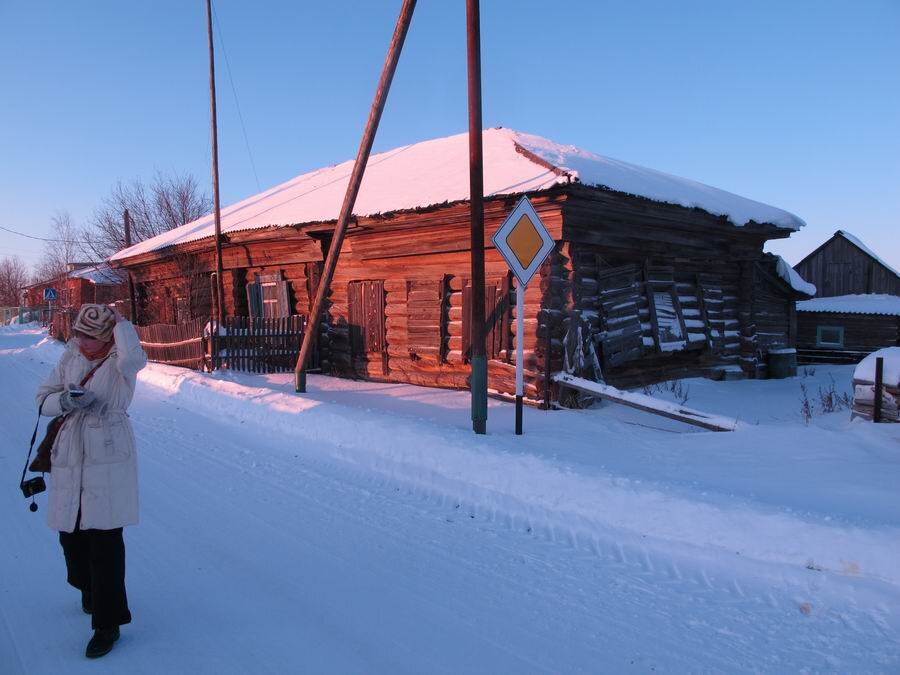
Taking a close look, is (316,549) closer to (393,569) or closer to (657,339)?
(393,569)

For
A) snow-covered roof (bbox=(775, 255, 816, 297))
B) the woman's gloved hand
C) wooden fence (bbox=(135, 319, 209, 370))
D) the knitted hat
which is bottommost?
wooden fence (bbox=(135, 319, 209, 370))

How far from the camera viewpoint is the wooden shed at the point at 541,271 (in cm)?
943

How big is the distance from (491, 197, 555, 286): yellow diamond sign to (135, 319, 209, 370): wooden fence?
Result: 8796 millimetres

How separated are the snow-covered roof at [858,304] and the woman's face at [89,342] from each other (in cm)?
2926

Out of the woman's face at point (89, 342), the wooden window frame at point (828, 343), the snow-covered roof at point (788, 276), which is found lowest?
the wooden window frame at point (828, 343)

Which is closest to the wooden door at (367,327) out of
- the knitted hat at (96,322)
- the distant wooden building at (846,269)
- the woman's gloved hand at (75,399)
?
the knitted hat at (96,322)

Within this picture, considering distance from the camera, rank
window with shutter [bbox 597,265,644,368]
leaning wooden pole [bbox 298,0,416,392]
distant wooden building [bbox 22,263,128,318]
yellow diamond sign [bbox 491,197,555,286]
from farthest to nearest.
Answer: distant wooden building [bbox 22,263,128,318]
window with shutter [bbox 597,265,644,368]
leaning wooden pole [bbox 298,0,416,392]
yellow diamond sign [bbox 491,197,555,286]

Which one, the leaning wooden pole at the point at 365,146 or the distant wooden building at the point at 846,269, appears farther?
the distant wooden building at the point at 846,269

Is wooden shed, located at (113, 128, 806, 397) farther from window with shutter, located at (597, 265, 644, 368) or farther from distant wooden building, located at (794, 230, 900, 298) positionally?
distant wooden building, located at (794, 230, 900, 298)

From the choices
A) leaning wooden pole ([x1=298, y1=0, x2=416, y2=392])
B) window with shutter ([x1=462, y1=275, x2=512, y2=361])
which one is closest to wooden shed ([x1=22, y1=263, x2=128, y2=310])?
leaning wooden pole ([x1=298, y1=0, x2=416, y2=392])

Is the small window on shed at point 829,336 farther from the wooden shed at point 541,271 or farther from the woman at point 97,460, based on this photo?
the woman at point 97,460

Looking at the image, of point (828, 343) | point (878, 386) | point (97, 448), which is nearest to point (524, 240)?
point (878, 386)

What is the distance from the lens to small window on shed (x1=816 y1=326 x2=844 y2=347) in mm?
26328

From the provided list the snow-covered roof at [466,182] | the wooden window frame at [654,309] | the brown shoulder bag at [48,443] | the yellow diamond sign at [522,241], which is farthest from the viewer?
the wooden window frame at [654,309]
